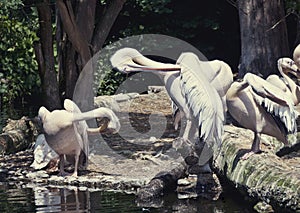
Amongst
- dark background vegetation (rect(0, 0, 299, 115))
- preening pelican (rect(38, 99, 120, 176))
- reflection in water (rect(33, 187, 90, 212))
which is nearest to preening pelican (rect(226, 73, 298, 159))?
preening pelican (rect(38, 99, 120, 176))

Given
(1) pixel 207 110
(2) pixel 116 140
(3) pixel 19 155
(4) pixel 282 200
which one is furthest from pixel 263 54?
(4) pixel 282 200

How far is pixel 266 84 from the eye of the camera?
24.6 feet

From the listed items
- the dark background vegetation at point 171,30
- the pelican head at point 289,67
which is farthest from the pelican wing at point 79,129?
the dark background vegetation at point 171,30

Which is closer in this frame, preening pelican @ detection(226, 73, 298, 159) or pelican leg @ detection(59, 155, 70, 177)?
preening pelican @ detection(226, 73, 298, 159)

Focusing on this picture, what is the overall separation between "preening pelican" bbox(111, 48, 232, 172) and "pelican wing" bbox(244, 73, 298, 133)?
14.2 inches

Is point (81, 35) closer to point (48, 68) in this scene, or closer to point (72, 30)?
point (72, 30)

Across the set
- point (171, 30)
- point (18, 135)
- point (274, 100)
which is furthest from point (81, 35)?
point (171, 30)

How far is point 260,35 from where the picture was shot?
1212 cm

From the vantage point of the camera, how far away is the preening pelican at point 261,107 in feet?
24.6

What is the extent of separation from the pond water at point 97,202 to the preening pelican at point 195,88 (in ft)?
1.72

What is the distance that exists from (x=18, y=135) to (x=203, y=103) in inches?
178

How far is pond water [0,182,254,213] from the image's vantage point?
720 centimetres

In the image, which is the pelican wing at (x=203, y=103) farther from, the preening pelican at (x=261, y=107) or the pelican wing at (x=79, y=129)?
the pelican wing at (x=79, y=129)

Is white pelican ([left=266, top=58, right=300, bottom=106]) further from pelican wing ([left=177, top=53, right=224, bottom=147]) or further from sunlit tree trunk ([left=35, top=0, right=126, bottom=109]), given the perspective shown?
A: sunlit tree trunk ([left=35, top=0, right=126, bottom=109])
